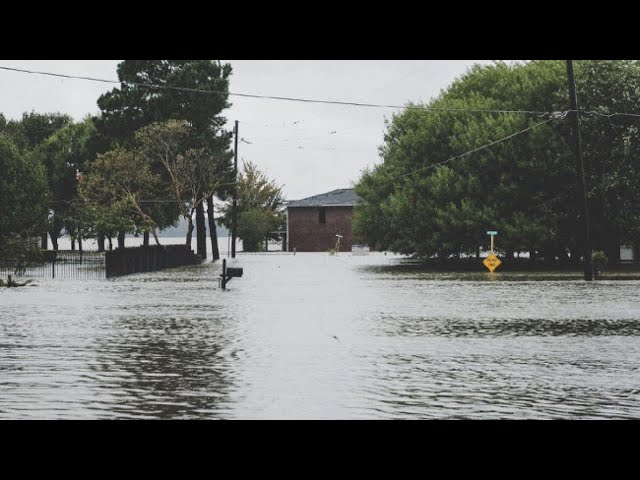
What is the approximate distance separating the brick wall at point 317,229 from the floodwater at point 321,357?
9026cm

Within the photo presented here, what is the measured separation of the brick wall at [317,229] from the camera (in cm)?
12169

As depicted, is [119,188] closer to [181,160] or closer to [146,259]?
[181,160]

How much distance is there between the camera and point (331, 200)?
4911 inches

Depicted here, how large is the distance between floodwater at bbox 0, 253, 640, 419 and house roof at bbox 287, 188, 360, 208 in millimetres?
90487

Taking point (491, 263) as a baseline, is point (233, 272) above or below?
below

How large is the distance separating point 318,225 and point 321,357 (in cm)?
10667

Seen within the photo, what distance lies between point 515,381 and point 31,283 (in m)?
32.6

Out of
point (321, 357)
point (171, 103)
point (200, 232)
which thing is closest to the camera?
point (321, 357)

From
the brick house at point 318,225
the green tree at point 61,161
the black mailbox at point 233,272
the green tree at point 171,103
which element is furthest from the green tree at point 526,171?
the brick house at point 318,225

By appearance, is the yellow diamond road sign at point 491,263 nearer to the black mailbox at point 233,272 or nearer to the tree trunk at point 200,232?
the black mailbox at point 233,272

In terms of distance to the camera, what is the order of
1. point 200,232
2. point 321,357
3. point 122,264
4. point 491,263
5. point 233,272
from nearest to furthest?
point 321,357 < point 233,272 < point 122,264 < point 491,263 < point 200,232

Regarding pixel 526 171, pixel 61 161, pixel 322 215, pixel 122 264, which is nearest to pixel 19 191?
pixel 61 161
